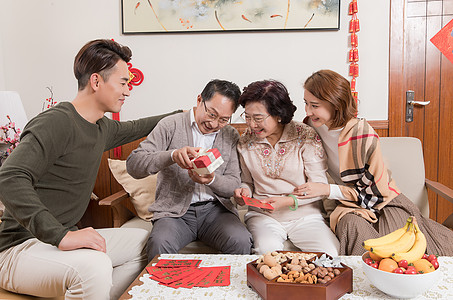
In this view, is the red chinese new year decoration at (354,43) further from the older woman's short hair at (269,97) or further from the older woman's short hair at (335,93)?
the older woman's short hair at (269,97)

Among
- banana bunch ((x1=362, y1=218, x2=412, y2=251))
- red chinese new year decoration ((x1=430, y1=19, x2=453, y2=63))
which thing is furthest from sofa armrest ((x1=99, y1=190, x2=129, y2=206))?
red chinese new year decoration ((x1=430, y1=19, x2=453, y2=63))

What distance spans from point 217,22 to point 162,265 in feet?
6.44

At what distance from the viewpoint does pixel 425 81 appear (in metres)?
3.02

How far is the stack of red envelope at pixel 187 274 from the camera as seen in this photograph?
4.62ft

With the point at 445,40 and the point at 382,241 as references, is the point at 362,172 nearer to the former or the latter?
the point at 382,241

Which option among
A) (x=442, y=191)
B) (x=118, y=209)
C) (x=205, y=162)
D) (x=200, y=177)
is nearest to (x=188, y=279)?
(x=205, y=162)

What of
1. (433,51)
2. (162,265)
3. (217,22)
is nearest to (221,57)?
(217,22)

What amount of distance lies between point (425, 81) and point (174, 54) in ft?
6.24

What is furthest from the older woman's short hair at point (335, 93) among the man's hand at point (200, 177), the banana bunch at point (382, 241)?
the banana bunch at point (382, 241)

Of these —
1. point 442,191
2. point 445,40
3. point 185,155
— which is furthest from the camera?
point 445,40

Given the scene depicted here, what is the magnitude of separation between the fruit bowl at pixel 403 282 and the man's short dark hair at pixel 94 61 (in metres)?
1.31

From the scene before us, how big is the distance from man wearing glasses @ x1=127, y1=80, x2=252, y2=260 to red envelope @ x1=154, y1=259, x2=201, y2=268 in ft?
0.82

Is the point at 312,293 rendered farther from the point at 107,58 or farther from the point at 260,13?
the point at 260,13

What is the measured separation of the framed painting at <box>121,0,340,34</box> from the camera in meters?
2.88
